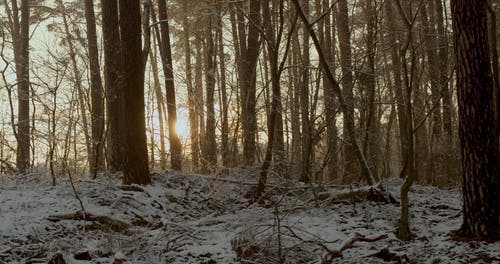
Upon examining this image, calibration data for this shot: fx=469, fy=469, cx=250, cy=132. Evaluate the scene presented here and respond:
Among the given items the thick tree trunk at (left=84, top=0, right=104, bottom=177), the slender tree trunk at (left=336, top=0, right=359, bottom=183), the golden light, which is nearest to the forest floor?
the slender tree trunk at (left=336, top=0, right=359, bottom=183)

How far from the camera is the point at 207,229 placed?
643 centimetres

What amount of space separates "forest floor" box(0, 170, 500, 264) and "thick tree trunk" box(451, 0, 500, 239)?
14.6 inches

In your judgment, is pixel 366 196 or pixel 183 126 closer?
pixel 366 196

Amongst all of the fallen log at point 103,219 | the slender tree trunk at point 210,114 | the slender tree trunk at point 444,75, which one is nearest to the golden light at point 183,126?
the slender tree trunk at point 210,114

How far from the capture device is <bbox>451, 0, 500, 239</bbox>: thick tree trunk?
512 cm

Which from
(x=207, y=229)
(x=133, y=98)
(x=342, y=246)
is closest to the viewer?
(x=342, y=246)

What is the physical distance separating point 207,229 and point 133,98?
9.48ft

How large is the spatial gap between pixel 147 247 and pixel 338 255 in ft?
7.40

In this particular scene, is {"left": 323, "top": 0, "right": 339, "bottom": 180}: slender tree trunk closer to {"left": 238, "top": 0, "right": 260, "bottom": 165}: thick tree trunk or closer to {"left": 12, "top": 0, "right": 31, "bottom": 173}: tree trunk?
{"left": 238, "top": 0, "right": 260, "bottom": 165}: thick tree trunk

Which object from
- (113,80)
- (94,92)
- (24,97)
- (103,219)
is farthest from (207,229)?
(24,97)

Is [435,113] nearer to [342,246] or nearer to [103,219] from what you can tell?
[342,246]

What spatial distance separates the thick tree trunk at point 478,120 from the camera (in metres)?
5.12

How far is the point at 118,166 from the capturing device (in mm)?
9586

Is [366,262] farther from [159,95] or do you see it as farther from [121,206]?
[159,95]
